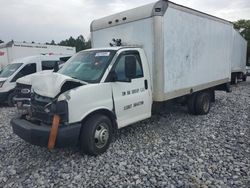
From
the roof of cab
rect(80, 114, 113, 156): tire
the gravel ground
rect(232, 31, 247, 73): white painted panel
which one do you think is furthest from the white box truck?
rect(232, 31, 247, 73): white painted panel

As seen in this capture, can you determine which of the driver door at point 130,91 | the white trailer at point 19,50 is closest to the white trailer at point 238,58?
the white trailer at point 19,50

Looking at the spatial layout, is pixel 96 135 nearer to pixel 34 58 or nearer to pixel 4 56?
pixel 34 58

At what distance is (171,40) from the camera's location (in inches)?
226

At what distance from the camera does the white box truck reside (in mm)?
4191

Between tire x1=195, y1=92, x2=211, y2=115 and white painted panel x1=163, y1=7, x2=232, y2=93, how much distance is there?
482 mm

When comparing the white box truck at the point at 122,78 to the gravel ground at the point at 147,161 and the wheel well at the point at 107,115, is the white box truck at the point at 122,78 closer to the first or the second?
the wheel well at the point at 107,115

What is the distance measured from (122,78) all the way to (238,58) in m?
15.4

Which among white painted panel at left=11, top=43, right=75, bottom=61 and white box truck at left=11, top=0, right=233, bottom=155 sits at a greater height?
white painted panel at left=11, top=43, right=75, bottom=61

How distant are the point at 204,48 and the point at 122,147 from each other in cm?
427

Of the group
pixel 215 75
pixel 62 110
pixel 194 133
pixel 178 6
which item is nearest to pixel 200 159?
pixel 194 133

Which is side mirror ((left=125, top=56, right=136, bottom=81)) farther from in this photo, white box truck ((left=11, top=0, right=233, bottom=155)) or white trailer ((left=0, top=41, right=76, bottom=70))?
white trailer ((left=0, top=41, right=76, bottom=70))

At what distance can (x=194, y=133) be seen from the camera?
236 inches

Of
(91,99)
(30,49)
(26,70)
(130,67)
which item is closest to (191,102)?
(130,67)

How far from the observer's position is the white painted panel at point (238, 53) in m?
16.4
